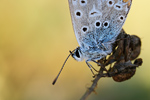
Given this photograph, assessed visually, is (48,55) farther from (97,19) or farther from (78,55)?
(97,19)

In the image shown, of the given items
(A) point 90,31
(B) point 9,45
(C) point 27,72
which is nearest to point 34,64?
(C) point 27,72

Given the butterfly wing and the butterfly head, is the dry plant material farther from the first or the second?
the butterfly head

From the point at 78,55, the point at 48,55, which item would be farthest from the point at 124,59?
the point at 48,55

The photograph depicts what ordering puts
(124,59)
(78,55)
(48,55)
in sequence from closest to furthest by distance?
(124,59)
(78,55)
(48,55)

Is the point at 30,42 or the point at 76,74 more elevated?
the point at 30,42

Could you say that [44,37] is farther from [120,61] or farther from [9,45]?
[120,61]

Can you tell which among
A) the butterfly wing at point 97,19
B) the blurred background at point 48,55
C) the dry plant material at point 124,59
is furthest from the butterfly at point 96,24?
the blurred background at point 48,55

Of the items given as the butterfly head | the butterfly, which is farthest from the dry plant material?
the butterfly head
